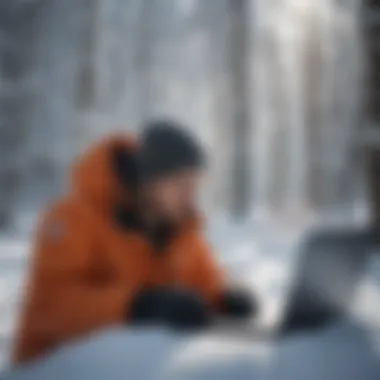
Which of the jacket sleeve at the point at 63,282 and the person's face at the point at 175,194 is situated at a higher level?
the person's face at the point at 175,194

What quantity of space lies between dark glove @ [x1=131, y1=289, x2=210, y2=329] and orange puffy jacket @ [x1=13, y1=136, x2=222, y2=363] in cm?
1

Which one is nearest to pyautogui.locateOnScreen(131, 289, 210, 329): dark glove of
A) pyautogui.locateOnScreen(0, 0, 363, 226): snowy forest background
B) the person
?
the person

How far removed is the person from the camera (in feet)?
4.08

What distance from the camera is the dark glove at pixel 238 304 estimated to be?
1240mm

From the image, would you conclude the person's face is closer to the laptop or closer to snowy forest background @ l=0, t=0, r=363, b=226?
snowy forest background @ l=0, t=0, r=363, b=226

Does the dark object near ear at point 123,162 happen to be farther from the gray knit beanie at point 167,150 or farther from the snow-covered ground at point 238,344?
the snow-covered ground at point 238,344

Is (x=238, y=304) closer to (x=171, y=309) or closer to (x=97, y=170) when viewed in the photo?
(x=171, y=309)

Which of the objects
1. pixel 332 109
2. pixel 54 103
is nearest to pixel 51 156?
pixel 54 103

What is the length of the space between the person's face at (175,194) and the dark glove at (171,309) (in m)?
0.09

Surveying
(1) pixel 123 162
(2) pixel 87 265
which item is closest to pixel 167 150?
(1) pixel 123 162

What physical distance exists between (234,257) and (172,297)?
8cm

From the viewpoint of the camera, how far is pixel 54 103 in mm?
1266

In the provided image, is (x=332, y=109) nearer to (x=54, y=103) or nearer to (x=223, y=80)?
(x=223, y=80)

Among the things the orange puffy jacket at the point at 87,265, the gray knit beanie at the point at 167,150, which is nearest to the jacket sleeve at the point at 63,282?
the orange puffy jacket at the point at 87,265
